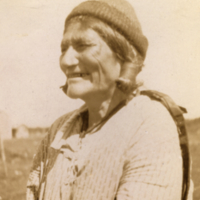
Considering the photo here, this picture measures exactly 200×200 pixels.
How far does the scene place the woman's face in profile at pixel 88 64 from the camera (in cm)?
130

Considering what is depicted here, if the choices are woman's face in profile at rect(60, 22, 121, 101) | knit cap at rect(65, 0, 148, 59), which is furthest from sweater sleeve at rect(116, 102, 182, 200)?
knit cap at rect(65, 0, 148, 59)

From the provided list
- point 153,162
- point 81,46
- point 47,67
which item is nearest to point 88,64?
point 81,46

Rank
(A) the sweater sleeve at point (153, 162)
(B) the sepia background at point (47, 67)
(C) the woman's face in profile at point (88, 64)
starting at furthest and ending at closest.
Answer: (B) the sepia background at point (47, 67) < (C) the woman's face in profile at point (88, 64) < (A) the sweater sleeve at point (153, 162)

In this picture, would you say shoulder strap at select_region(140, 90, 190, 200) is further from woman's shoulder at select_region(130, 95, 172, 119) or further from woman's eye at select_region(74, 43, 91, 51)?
woman's eye at select_region(74, 43, 91, 51)


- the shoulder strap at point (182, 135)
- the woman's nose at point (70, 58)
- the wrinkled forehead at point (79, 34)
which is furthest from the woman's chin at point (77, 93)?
the shoulder strap at point (182, 135)

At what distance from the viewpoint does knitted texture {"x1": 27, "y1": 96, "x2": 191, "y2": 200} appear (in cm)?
121

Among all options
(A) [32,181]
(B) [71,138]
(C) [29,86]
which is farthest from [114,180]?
(C) [29,86]

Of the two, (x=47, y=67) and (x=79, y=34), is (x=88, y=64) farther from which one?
(x=47, y=67)

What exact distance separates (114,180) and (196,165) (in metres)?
0.64

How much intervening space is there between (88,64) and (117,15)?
0.85 ft

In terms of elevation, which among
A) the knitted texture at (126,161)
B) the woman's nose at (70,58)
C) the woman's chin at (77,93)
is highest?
the woman's nose at (70,58)

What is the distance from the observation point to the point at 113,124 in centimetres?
134

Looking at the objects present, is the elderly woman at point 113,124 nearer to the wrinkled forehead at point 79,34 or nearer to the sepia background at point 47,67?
the wrinkled forehead at point 79,34

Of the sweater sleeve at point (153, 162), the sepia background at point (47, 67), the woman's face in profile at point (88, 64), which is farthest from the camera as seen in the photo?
the sepia background at point (47, 67)
